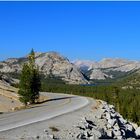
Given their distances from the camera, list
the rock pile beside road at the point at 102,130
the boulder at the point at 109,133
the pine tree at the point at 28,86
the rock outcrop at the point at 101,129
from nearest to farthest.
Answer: the rock outcrop at the point at 101,129 < the rock pile beside road at the point at 102,130 < the boulder at the point at 109,133 < the pine tree at the point at 28,86

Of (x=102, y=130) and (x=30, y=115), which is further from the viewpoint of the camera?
(x=30, y=115)

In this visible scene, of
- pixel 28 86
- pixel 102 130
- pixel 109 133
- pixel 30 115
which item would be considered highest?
pixel 28 86

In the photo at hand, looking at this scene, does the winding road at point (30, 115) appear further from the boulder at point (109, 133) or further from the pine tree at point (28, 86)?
the pine tree at point (28, 86)

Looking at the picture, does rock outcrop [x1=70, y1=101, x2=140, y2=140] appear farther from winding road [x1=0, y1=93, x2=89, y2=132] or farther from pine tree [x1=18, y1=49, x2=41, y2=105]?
pine tree [x1=18, y1=49, x2=41, y2=105]

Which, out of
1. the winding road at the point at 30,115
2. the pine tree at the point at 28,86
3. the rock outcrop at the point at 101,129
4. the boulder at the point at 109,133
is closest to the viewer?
the rock outcrop at the point at 101,129

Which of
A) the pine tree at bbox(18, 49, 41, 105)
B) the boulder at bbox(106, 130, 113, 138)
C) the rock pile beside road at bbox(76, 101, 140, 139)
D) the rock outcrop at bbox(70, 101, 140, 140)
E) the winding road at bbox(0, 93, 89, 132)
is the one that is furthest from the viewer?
the pine tree at bbox(18, 49, 41, 105)

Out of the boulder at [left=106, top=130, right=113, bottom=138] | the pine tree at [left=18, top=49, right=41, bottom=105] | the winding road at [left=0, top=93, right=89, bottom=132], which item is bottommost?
the boulder at [left=106, top=130, right=113, bottom=138]

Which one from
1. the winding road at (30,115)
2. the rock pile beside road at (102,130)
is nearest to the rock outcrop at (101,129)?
the rock pile beside road at (102,130)

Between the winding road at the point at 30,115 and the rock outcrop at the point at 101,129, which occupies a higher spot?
the winding road at the point at 30,115

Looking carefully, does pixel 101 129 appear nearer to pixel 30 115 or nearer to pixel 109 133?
pixel 109 133

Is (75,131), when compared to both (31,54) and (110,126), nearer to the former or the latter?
(110,126)

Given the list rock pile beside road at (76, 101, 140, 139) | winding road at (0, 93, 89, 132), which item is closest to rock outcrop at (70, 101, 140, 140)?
rock pile beside road at (76, 101, 140, 139)

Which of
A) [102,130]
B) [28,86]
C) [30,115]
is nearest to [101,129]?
[102,130]

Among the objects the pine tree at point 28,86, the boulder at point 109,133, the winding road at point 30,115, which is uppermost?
the pine tree at point 28,86
